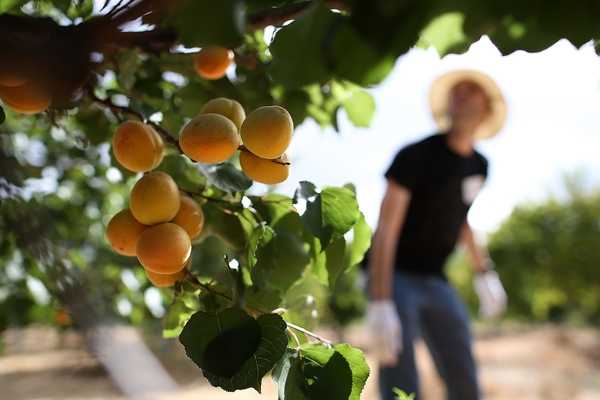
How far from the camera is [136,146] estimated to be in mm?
794

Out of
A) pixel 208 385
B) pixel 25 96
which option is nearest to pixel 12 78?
pixel 25 96

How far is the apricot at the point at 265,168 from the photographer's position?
2.52 ft

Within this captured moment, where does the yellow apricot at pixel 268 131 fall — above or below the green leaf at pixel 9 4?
below

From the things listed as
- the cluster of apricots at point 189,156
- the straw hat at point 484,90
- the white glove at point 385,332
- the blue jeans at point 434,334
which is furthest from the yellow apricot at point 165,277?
the straw hat at point 484,90

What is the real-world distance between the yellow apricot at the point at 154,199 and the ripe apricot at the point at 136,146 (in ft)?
0.23

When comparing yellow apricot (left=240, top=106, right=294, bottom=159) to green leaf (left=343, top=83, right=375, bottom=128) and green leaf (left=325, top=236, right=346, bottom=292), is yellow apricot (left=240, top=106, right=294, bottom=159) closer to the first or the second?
green leaf (left=325, top=236, right=346, bottom=292)

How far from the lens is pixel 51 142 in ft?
9.21

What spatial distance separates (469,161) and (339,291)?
8.94 m

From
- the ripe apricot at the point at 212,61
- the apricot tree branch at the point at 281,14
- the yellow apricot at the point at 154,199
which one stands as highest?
the apricot tree branch at the point at 281,14

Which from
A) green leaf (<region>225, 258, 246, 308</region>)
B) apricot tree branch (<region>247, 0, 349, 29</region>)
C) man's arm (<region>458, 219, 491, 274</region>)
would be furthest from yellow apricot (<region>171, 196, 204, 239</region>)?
man's arm (<region>458, 219, 491, 274</region>)

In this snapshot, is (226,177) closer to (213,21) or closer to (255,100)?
(213,21)

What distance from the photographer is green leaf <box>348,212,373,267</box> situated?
908 millimetres

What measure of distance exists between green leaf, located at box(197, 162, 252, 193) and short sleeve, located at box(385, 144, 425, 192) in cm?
150

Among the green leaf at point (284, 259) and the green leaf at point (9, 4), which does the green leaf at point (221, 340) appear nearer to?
the green leaf at point (284, 259)
